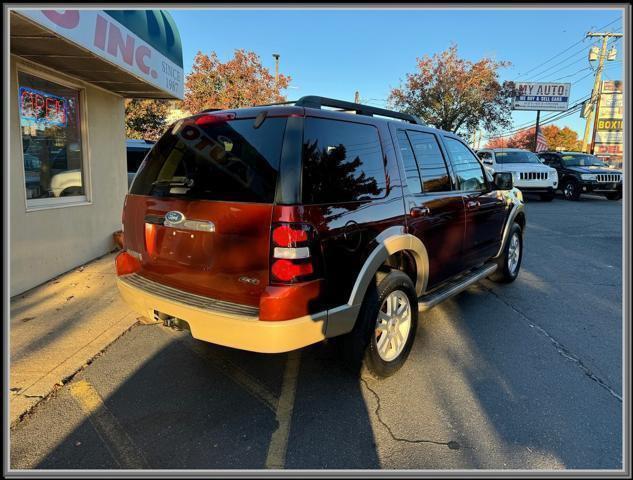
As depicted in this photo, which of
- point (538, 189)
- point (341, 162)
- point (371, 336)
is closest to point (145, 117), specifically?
point (538, 189)

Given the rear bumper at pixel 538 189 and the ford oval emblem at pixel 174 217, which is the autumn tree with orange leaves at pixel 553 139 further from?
the ford oval emblem at pixel 174 217

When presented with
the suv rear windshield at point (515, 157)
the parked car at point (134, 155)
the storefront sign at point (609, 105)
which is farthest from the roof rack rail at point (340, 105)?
the storefront sign at point (609, 105)

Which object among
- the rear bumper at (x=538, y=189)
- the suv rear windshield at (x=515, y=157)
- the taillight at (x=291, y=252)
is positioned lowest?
the taillight at (x=291, y=252)

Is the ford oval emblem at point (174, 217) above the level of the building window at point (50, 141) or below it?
below

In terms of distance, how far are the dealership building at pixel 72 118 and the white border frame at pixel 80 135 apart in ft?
0.04

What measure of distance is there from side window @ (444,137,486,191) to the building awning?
395cm

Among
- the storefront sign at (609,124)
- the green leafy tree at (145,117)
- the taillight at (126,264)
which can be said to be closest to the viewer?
the taillight at (126,264)

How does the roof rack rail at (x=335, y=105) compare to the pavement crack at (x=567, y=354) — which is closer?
the roof rack rail at (x=335, y=105)

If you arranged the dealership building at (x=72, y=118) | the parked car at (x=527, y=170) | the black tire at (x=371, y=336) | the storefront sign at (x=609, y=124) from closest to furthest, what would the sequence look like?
1. the black tire at (x=371, y=336)
2. the dealership building at (x=72, y=118)
3. the parked car at (x=527, y=170)
4. the storefront sign at (x=609, y=124)

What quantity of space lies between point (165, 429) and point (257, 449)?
0.65 metres

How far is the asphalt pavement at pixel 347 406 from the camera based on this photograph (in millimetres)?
2568

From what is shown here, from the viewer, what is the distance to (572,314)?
16.0 ft

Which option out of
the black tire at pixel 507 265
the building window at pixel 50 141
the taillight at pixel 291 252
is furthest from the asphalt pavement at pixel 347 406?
the building window at pixel 50 141

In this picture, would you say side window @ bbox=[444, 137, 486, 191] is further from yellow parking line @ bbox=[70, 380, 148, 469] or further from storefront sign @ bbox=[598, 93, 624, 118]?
storefront sign @ bbox=[598, 93, 624, 118]
